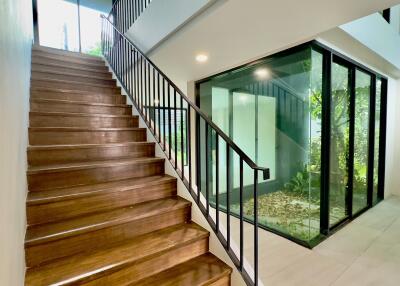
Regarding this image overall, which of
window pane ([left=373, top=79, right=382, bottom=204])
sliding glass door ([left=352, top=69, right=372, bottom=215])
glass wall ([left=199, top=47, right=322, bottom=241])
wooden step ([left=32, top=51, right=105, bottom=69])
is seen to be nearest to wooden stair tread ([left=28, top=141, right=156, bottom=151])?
Answer: glass wall ([left=199, top=47, right=322, bottom=241])

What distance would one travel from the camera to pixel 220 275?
5.13 ft

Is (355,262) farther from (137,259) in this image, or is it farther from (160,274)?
(137,259)

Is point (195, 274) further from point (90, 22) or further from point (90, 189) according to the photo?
point (90, 22)

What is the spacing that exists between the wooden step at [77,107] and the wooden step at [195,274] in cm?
213

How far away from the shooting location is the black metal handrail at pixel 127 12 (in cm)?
370

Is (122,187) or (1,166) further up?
(1,166)

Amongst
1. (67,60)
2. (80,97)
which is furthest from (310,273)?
(67,60)

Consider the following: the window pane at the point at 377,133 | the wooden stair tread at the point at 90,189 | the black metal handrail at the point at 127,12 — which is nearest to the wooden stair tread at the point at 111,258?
the wooden stair tread at the point at 90,189

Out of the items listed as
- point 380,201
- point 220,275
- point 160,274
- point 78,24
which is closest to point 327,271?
point 220,275

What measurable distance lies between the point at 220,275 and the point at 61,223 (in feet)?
3.85

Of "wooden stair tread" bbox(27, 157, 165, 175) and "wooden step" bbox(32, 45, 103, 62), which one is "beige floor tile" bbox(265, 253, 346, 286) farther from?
"wooden step" bbox(32, 45, 103, 62)

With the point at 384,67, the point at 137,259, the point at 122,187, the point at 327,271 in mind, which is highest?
the point at 384,67

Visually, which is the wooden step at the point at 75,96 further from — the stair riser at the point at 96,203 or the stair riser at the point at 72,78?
the stair riser at the point at 96,203

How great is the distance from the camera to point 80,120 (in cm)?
262
